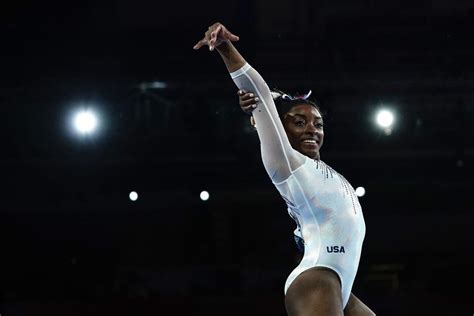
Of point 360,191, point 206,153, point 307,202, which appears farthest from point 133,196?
point 307,202

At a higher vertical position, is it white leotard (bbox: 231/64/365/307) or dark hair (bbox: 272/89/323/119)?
dark hair (bbox: 272/89/323/119)

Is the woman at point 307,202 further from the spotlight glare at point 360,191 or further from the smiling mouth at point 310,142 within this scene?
the spotlight glare at point 360,191

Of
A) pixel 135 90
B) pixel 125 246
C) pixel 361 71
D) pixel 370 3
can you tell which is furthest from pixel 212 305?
pixel 370 3

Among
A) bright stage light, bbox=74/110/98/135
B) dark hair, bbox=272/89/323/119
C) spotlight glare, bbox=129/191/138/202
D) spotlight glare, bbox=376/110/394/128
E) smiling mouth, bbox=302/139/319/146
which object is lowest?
smiling mouth, bbox=302/139/319/146

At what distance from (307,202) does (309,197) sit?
20 millimetres

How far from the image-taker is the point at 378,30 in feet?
22.2

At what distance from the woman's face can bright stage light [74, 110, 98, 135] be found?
4887 millimetres

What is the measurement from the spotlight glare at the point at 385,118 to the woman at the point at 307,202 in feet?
16.2

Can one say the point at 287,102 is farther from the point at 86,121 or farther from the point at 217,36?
the point at 86,121

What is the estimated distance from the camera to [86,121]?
7.45 meters

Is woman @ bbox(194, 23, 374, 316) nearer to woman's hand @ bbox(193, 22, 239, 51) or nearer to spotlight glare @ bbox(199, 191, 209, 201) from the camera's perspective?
woman's hand @ bbox(193, 22, 239, 51)

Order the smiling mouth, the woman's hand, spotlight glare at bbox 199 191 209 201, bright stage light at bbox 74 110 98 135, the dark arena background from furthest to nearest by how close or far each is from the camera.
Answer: spotlight glare at bbox 199 191 209 201, bright stage light at bbox 74 110 98 135, the dark arena background, the smiling mouth, the woman's hand

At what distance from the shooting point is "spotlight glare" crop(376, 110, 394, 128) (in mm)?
7453

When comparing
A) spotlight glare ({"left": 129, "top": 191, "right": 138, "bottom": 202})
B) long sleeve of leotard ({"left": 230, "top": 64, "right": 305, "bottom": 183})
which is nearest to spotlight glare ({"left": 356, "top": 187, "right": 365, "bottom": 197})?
spotlight glare ({"left": 129, "top": 191, "right": 138, "bottom": 202})
